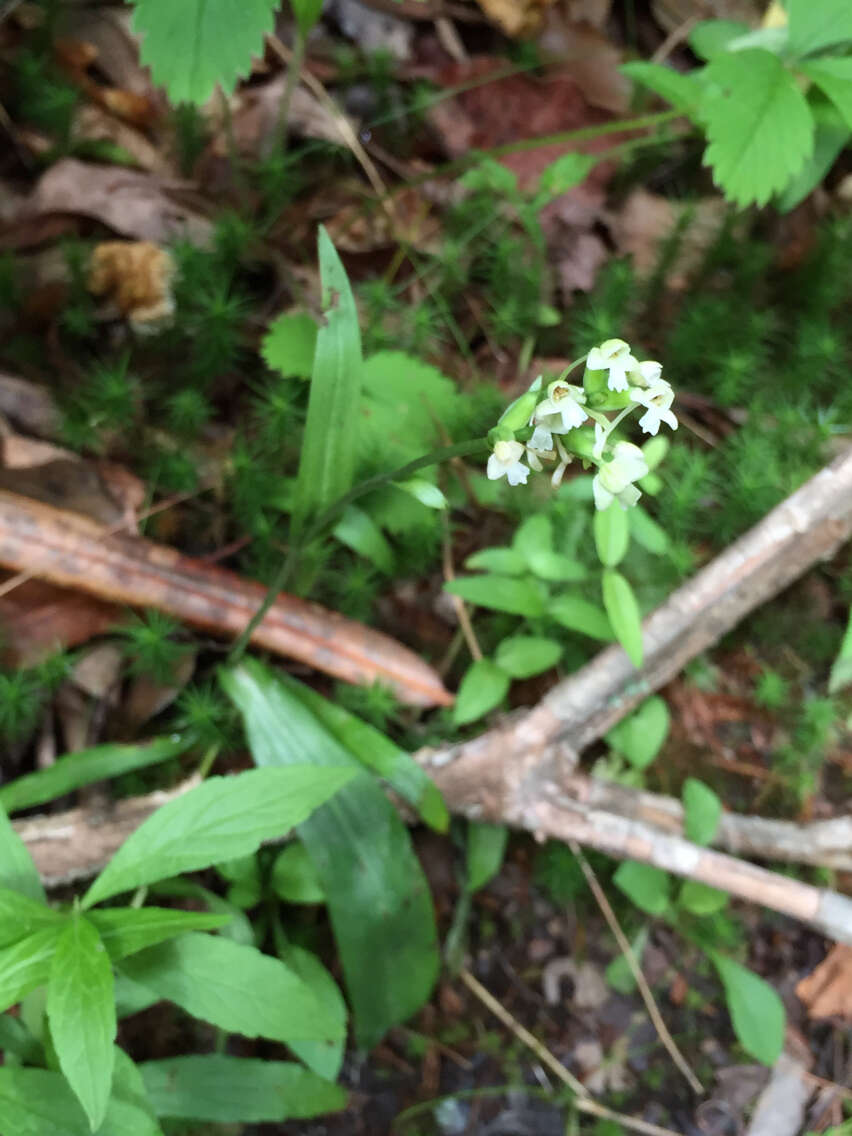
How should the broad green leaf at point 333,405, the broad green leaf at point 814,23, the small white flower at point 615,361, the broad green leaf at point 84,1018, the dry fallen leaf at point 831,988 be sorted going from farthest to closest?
the dry fallen leaf at point 831,988
the broad green leaf at point 814,23
the broad green leaf at point 333,405
the broad green leaf at point 84,1018
the small white flower at point 615,361

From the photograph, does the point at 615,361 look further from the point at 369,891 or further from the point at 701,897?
the point at 701,897

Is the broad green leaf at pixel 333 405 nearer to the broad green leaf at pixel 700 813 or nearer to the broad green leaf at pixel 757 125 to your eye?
the broad green leaf at pixel 757 125

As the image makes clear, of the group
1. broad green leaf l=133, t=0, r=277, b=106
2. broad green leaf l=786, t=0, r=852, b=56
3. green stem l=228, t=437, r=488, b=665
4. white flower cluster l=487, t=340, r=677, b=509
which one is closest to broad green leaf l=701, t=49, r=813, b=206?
broad green leaf l=786, t=0, r=852, b=56

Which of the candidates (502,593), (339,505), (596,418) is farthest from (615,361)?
(502,593)

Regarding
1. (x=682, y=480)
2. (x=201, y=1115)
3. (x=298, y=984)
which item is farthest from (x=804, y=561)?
(x=201, y=1115)

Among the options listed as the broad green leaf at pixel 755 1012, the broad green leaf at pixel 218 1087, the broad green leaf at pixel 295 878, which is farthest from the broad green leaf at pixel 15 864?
the broad green leaf at pixel 755 1012

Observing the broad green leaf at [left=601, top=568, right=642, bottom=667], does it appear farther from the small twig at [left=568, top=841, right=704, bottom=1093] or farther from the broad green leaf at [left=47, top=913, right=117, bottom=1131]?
the broad green leaf at [left=47, top=913, right=117, bottom=1131]
